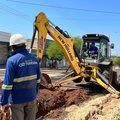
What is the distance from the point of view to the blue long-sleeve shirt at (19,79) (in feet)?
19.1

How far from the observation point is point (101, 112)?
394 inches

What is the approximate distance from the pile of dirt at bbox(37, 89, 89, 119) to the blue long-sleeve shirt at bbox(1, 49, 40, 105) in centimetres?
429

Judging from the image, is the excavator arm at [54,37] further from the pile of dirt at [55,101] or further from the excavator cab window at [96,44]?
the pile of dirt at [55,101]

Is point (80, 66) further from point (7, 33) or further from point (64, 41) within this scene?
point (7, 33)

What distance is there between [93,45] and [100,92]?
2622 mm

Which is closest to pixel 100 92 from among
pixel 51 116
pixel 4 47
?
pixel 51 116

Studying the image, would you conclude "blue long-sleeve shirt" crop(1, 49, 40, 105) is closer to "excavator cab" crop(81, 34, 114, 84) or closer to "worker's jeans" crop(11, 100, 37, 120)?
"worker's jeans" crop(11, 100, 37, 120)

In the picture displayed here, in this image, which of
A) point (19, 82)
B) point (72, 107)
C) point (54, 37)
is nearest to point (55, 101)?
point (72, 107)

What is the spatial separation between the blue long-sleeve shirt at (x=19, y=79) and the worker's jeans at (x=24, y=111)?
3.5 inches

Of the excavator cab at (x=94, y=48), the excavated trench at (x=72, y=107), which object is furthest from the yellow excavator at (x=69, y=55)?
the excavated trench at (x=72, y=107)

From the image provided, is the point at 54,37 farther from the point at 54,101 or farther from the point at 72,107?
the point at 72,107

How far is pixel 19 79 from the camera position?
599 cm

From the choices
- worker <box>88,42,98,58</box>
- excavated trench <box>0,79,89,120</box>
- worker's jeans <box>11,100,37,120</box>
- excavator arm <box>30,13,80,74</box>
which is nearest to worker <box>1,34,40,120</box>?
worker's jeans <box>11,100,37,120</box>

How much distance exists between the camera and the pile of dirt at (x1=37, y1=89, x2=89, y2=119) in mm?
10930
